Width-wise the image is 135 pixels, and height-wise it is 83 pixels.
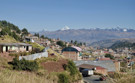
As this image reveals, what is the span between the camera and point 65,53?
50.8 meters

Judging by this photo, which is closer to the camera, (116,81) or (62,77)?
(116,81)

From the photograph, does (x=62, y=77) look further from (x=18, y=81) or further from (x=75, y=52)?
(x=75, y=52)

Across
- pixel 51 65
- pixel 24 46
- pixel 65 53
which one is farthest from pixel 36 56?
pixel 65 53

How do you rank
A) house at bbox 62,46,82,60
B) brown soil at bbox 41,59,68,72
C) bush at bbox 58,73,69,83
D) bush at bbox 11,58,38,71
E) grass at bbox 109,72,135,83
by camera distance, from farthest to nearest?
house at bbox 62,46,82,60 < brown soil at bbox 41,59,68,72 < bush at bbox 58,73,69,83 < bush at bbox 11,58,38,71 < grass at bbox 109,72,135,83

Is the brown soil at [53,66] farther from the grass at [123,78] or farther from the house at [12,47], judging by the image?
the grass at [123,78]

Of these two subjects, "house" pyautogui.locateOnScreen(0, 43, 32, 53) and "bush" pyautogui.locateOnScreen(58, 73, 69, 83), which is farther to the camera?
"house" pyautogui.locateOnScreen(0, 43, 32, 53)

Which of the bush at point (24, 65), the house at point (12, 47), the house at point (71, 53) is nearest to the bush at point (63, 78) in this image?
the bush at point (24, 65)

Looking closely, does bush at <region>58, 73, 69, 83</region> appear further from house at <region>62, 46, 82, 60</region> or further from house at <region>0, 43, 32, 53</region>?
house at <region>62, 46, 82, 60</region>

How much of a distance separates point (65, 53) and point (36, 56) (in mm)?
30565

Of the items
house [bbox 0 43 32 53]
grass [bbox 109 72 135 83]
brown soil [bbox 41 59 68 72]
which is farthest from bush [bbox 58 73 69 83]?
grass [bbox 109 72 135 83]

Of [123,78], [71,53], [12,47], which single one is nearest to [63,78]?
[12,47]

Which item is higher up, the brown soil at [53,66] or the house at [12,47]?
the house at [12,47]

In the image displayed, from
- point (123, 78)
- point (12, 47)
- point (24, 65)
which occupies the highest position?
point (12, 47)

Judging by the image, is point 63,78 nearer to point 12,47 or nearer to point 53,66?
point 53,66
